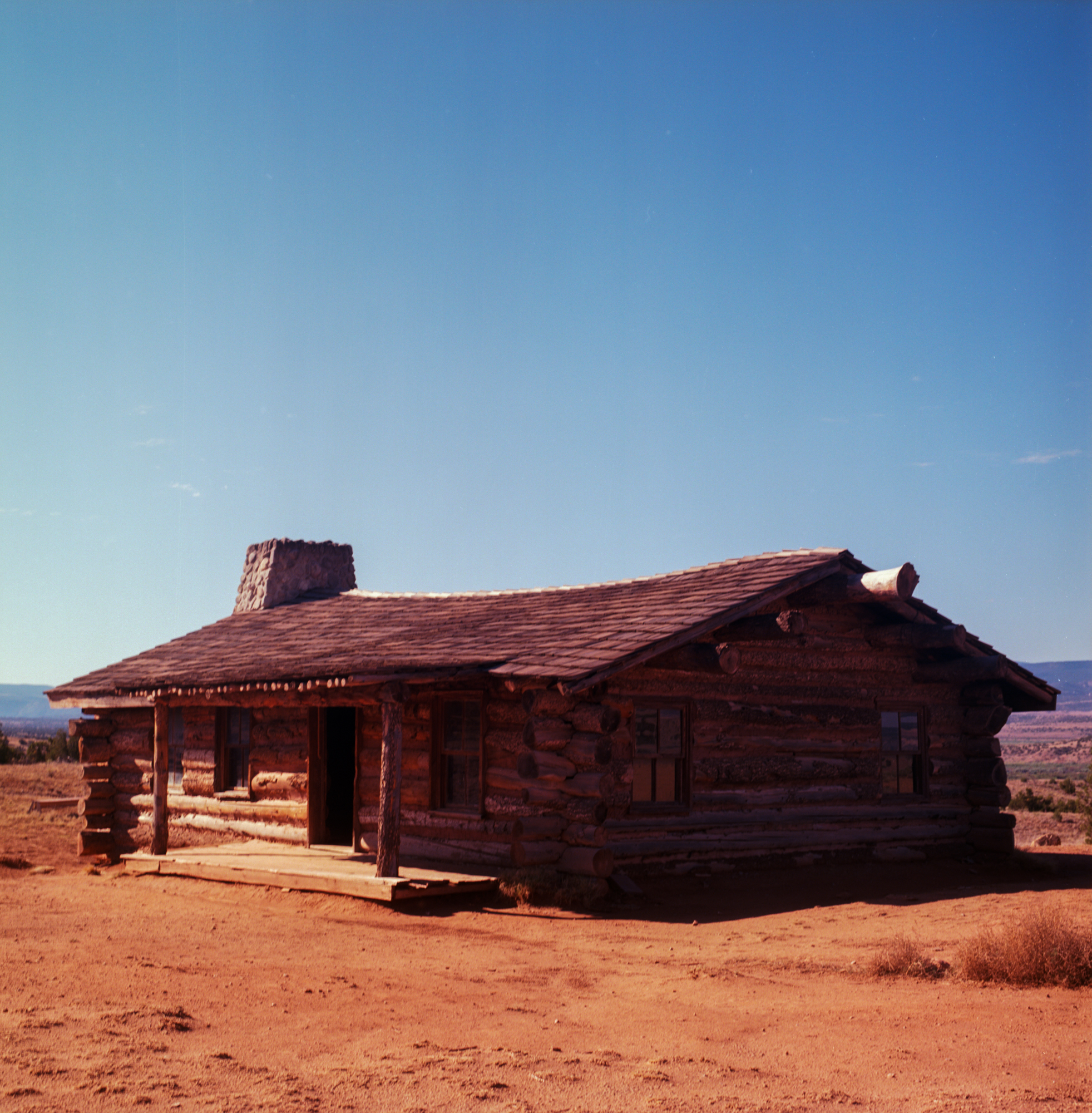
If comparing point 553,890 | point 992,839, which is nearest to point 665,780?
point 553,890

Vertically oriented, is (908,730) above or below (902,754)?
above

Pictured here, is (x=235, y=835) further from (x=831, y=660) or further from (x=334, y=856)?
(x=831, y=660)

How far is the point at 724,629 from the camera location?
13.3 meters

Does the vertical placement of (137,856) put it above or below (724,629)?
below

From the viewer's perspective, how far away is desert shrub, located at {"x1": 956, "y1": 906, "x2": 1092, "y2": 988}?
7.53 metres

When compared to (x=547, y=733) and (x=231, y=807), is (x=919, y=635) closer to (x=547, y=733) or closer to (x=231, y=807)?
(x=547, y=733)

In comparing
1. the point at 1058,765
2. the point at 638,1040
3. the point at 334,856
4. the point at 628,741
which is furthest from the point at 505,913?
the point at 1058,765

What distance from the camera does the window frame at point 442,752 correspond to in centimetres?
1302

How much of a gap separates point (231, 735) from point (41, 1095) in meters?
12.1

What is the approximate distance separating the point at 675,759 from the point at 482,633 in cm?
297

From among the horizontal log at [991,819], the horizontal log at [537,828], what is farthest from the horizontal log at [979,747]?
the horizontal log at [537,828]

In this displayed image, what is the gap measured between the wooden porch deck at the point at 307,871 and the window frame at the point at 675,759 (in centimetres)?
198

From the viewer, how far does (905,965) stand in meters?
7.98

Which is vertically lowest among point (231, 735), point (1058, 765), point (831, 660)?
point (1058, 765)
